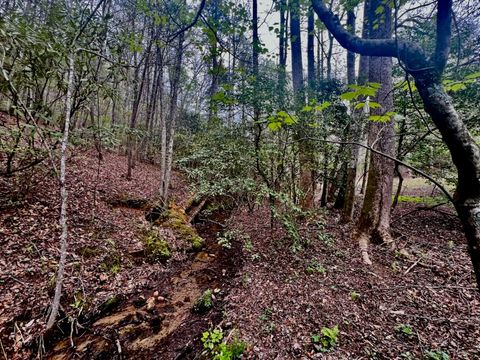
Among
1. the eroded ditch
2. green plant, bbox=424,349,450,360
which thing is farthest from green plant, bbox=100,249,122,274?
green plant, bbox=424,349,450,360

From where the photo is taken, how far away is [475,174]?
3.47 feet

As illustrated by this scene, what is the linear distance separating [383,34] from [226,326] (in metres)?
5.64

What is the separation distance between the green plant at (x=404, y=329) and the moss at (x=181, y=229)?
13.5ft

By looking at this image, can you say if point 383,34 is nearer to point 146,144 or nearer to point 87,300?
point 87,300

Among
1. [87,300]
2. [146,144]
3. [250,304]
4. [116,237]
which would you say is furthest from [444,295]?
[146,144]

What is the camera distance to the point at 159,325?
10.8 feet

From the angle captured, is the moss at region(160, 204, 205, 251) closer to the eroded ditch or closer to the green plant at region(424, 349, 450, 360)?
the eroded ditch

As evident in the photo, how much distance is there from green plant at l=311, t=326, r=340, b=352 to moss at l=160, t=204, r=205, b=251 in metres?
3.55

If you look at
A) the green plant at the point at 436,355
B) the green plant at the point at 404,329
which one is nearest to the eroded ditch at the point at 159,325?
the green plant at the point at 404,329

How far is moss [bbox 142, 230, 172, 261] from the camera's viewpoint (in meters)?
4.88

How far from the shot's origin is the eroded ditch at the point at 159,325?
2.83m

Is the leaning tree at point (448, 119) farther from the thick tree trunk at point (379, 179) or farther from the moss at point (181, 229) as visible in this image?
the moss at point (181, 229)

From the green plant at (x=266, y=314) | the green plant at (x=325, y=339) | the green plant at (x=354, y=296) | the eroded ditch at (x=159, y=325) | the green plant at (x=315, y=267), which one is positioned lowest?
Answer: the eroded ditch at (x=159, y=325)

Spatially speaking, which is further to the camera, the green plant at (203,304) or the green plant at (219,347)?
the green plant at (203,304)
